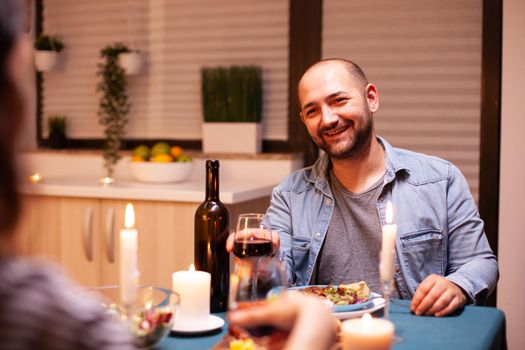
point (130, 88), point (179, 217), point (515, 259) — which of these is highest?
point (130, 88)

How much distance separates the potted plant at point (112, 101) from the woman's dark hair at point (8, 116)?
309 centimetres

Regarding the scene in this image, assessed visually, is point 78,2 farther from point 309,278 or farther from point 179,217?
point 309,278

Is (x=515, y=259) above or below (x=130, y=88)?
below

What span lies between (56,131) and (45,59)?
422 millimetres

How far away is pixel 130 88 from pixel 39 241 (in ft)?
3.48

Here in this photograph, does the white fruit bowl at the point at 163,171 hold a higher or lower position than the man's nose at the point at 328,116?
lower

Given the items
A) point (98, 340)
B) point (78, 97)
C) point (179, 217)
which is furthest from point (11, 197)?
point (78, 97)

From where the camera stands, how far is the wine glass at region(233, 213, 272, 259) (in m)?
1.50

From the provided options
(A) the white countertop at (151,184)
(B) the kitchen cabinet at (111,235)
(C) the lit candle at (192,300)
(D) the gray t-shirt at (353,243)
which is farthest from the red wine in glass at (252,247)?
(B) the kitchen cabinet at (111,235)

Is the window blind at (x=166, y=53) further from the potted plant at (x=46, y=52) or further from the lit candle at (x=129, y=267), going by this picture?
the lit candle at (x=129, y=267)

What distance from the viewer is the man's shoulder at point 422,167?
2119 mm

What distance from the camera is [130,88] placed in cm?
385

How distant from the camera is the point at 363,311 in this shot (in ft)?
4.93

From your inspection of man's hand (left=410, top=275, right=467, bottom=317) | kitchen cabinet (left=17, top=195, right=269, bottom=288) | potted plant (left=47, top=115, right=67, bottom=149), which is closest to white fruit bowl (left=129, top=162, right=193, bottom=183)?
kitchen cabinet (left=17, top=195, right=269, bottom=288)
